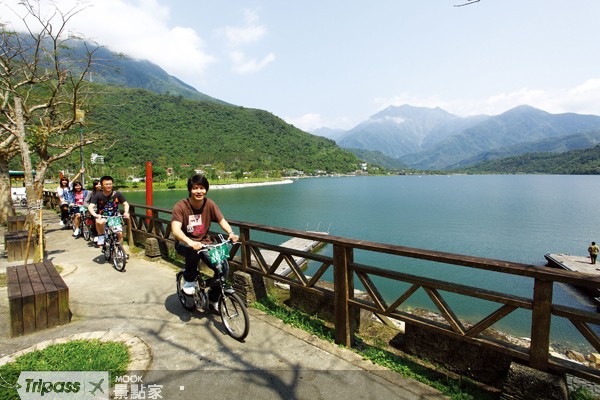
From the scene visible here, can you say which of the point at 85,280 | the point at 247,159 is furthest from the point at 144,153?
the point at 85,280

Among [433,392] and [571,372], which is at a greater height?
[571,372]

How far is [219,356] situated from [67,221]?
12.8 metres

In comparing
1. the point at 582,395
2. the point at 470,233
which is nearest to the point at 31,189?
the point at 582,395

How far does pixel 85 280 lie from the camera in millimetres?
6621

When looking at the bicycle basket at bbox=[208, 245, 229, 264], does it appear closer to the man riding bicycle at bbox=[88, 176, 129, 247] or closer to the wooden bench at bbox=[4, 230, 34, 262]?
the man riding bicycle at bbox=[88, 176, 129, 247]

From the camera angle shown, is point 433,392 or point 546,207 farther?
point 546,207

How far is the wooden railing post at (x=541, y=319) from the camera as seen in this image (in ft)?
8.52

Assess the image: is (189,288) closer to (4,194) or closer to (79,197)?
(79,197)

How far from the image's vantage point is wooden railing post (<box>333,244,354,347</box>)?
3842mm

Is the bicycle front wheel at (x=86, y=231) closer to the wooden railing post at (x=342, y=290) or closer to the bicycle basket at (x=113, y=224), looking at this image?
the bicycle basket at (x=113, y=224)

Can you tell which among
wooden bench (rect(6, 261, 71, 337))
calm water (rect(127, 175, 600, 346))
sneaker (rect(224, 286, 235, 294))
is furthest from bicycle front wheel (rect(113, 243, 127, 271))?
calm water (rect(127, 175, 600, 346))

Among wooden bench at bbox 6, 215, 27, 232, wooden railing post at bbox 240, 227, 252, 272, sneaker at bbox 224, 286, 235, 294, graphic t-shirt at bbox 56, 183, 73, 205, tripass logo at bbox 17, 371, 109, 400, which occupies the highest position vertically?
graphic t-shirt at bbox 56, 183, 73, 205

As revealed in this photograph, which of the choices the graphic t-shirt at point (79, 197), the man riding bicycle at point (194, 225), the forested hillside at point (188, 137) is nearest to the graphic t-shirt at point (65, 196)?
the graphic t-shirt at point (79, 197)

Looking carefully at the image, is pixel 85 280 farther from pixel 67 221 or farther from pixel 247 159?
pixel 247 159
